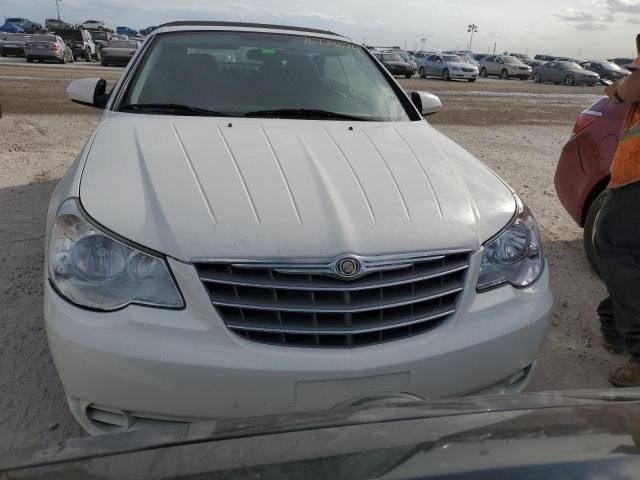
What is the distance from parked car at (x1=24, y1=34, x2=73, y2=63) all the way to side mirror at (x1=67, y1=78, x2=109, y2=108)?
25.5 m

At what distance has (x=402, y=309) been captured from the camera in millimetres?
1981

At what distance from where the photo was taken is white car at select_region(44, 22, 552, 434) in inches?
72.0

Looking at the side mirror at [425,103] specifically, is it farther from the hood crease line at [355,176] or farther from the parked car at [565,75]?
the parked car at [565,75]

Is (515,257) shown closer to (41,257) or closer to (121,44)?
(41,257)

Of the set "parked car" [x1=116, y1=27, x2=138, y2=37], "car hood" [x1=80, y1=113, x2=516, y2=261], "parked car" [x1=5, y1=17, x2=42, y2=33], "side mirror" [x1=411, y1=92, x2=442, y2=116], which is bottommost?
"parked car" [x1=116, y1=27, x2=138, y2=37]

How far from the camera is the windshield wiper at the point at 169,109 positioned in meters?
3.06

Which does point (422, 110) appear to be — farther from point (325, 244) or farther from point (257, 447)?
point (257, 447)

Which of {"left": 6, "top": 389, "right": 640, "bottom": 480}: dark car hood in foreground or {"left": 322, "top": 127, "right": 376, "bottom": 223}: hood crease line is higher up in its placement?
{"left": 322, "top": 127, "right": 376, "bottom": 223}: hood crease line

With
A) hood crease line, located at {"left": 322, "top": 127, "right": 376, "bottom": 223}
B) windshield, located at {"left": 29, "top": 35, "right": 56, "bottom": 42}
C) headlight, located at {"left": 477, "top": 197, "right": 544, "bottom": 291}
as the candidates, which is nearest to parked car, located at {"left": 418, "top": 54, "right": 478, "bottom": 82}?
windshield, located at {"left": 29, "top": 35, "right": 56, "bottom": 42}

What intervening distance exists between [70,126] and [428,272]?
8320 mm

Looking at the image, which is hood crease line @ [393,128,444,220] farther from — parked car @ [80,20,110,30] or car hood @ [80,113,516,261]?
parked car @ [80,20,110,30]

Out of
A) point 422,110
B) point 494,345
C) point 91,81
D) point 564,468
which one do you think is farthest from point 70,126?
point 564,468

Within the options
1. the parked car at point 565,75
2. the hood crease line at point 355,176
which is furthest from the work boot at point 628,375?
the parked car at point 565,75

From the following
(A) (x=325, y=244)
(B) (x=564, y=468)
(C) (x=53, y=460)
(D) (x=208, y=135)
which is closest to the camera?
(B) (x=564, y=468)
